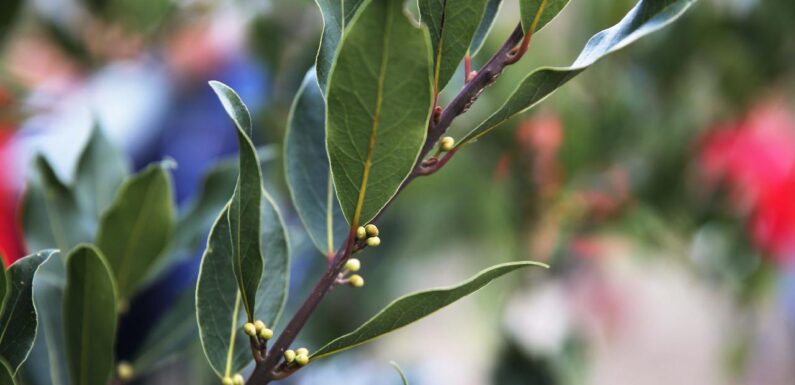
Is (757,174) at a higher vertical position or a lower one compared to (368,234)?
lower

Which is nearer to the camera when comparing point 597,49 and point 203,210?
point 597,49

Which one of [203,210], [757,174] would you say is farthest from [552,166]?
[203,210]

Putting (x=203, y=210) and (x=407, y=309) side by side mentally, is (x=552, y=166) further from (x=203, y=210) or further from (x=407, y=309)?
(x=407, y=309)

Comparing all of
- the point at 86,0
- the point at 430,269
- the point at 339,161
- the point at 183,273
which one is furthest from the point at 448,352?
the point at 339,161

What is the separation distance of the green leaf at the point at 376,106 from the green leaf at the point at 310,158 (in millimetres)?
72

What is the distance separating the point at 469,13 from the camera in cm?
28

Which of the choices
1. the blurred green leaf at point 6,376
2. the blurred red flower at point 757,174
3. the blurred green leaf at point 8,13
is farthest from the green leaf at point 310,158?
the blurred red flower at point 757,174

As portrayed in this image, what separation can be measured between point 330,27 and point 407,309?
10 cm

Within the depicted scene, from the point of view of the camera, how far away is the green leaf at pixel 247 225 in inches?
11.1

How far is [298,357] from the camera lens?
29 centimetres

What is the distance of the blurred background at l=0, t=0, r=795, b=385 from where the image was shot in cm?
82

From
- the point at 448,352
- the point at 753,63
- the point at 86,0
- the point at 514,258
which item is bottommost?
the point at 448,352

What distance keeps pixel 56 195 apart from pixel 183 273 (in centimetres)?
52

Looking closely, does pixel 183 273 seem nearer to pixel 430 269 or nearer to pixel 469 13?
pixel 430 269
